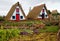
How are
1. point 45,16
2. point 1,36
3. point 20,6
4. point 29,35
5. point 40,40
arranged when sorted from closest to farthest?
point 1,36, point 40,40, point 29,35, point 20,6, point 45,16

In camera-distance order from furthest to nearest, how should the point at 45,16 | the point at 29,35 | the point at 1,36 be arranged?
the point at 45,16 < the point at 29,35 < the point at 1,36

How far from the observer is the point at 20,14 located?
35500 millimetres

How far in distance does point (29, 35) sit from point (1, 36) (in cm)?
358

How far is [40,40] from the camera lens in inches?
610

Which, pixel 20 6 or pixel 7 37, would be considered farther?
pixel 20 6

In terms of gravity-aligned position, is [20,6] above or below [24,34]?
above

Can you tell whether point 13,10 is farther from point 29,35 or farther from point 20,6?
point 29,35

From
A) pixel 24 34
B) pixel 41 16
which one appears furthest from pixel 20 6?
pixel 24 34

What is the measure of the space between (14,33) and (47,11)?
2222cm

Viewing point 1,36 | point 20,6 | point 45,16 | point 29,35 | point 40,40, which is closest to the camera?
point 1,36

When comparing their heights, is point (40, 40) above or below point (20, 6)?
below

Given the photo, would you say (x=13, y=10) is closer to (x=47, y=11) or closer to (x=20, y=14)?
(x=20, y=14)

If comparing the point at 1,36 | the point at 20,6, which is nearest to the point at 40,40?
the point at 1,36

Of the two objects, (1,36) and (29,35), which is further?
(29,35)
